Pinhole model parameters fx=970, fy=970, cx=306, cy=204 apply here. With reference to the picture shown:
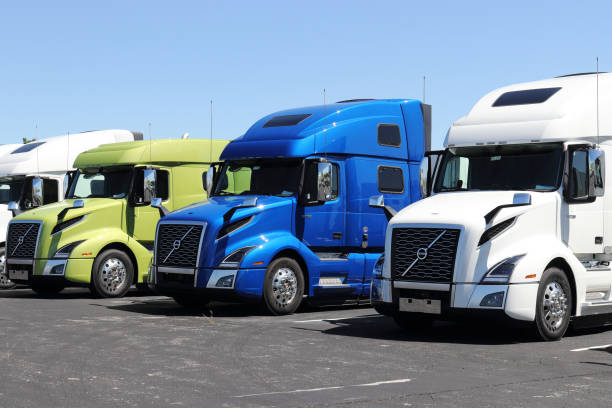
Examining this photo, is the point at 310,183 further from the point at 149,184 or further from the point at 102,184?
the point at 102,184

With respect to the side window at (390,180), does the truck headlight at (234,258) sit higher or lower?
lower

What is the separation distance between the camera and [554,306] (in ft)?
39.4

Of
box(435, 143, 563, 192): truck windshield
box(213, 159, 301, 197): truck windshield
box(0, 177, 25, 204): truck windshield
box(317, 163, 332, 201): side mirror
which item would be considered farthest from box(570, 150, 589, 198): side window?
box(0, 177, 25, 204): truck windshield

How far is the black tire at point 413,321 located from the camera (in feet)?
42.5

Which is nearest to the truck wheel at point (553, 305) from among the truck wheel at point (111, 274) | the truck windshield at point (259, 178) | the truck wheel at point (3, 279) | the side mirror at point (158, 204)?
the truck windshield at point (259, 178)

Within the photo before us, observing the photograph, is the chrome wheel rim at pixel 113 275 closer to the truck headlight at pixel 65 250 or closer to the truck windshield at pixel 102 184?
the truck headlight at pixel 65 250

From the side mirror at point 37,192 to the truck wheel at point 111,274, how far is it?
9.40 ft

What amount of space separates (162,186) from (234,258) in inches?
184

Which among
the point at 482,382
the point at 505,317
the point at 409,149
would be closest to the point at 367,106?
the point at 409,149

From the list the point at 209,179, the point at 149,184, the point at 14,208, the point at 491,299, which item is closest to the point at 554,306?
the point at 491,299

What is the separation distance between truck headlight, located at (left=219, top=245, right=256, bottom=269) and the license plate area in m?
3.39

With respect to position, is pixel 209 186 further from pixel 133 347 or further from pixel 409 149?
pixel 133 347

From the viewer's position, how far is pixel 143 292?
20359 millimetres

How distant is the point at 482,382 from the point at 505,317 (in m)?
2.80
